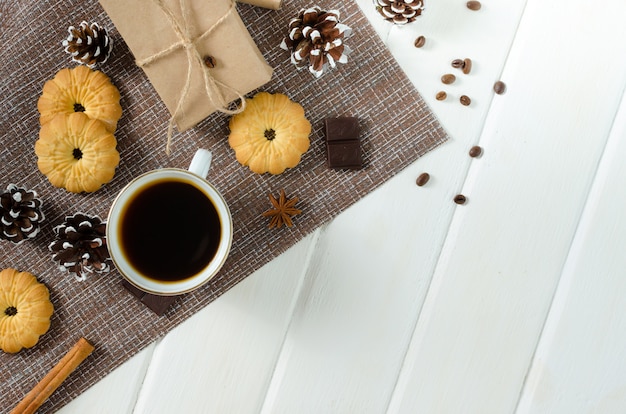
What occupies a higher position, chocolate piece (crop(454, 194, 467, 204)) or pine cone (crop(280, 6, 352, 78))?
pine cone (crop(280, 6, 352, 78))

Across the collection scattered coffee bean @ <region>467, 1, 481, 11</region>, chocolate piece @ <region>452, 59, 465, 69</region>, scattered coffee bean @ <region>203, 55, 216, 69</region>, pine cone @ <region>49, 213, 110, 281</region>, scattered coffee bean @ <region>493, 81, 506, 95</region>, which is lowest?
scattered coffee bean @ <region>493, 81, 506, 95</region>

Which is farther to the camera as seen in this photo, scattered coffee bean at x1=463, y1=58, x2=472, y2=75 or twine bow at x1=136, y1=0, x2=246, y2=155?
scattered coffee bean at x1=463, y1=58, x2=472, y2=75

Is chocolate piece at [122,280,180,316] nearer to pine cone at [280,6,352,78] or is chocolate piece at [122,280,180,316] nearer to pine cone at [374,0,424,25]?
pine cone at [280,6,352,78]

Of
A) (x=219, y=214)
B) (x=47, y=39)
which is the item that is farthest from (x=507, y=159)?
(x=47, y=39)

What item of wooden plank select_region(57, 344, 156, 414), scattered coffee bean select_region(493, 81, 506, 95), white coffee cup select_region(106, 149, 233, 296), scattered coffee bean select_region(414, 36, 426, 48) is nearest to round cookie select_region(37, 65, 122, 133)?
white coffee cup select_region(106, 149, 233, 296)

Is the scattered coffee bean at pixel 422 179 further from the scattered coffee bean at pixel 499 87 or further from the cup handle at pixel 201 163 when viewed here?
the cup handle at pixel 201 163

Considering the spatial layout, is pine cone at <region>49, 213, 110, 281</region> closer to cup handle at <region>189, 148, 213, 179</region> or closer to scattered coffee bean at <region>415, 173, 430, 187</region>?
cup handle at <region>189, 148, 213, 179</region>

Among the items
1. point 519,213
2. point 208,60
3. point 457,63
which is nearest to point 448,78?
point 457,63
